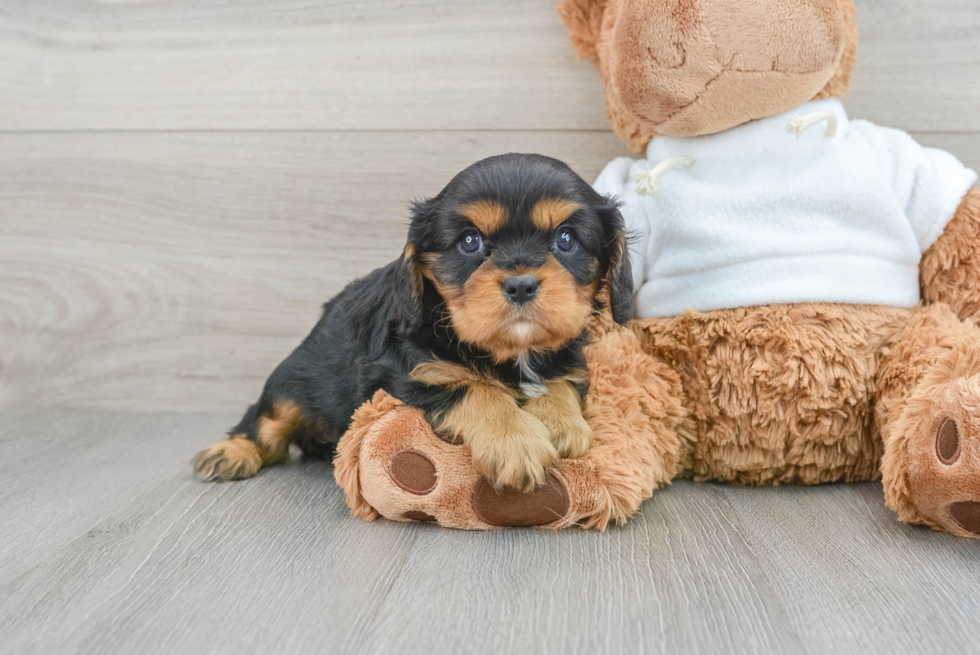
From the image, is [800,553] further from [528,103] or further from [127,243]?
[127,243]

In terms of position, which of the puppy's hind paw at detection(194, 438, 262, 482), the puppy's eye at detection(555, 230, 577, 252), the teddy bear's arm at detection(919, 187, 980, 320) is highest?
the puppy's eye at detection(555, 230, 577, 252)

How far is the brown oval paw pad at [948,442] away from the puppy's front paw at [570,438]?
683 mm

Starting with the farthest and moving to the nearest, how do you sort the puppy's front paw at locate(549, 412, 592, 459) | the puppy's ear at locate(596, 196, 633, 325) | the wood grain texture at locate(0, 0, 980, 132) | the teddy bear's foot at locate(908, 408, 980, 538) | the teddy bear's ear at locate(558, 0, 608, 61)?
1. the wood grain texture at locate(0, 0, 980, 132)
2. the teddy bear's ear at locate(558, 0, 608, 61)
3. the puppy's ear at locate(596, 196, 633, 325)
4. the puppy's front paw at locate(549, 412, 592, 459)
5. the teddy bear's foot at locate(908, 408, 980, 538)

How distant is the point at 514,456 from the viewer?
4.86ft

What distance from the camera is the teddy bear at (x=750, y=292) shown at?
5.26ft

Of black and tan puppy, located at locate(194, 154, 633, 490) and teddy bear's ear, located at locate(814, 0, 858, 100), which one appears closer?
black and tan puppy, located at locate(194, 154, 633, 490)

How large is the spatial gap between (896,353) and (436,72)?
1.62m

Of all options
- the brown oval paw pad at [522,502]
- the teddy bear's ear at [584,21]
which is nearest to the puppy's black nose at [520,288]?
the brown oval paw pad at [522,502]

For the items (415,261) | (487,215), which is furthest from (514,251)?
(415,261)

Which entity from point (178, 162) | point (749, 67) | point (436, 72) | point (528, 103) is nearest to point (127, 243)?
point (178, 162)

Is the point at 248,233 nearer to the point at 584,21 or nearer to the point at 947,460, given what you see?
the point at 584,21

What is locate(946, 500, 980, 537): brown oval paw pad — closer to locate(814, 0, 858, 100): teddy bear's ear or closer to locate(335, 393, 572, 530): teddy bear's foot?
locate(335, 393, 572, 530): teddy bear's foot

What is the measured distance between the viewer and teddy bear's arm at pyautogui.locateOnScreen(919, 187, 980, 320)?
72.1 inches

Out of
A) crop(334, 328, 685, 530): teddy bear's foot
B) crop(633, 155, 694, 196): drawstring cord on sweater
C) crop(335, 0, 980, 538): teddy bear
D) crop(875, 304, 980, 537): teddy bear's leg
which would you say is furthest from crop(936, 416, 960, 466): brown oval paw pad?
crop(633, 155, 694, 196): drawstring cord on sweater
